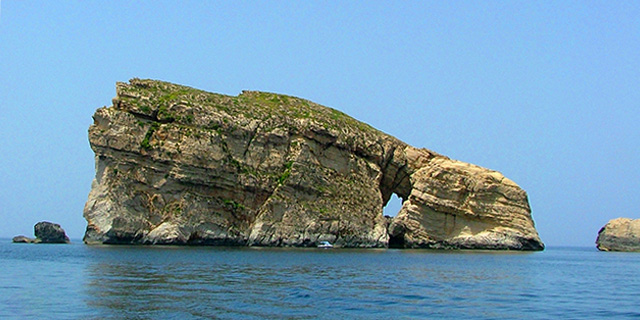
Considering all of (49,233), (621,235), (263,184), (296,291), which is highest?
(263,184)

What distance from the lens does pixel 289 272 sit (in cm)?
5156

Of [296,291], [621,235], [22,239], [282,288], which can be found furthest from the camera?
[621,235]

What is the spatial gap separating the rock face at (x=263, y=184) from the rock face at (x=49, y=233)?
2910 cm

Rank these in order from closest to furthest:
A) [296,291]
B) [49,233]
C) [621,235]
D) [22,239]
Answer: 1. [296,291]
2. [49,233]
3. [22,239]
4. [621,235]

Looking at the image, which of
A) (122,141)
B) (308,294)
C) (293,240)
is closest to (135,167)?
(122,141)

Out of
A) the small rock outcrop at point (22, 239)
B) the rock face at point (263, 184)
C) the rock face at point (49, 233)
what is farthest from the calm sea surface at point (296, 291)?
the small rock outcrop at point (22, 239)

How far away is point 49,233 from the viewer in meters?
114

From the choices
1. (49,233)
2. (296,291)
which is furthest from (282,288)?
(49,233)

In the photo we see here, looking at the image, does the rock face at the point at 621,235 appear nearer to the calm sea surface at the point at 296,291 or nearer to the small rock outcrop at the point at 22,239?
the calm sea surface at the point at 296,291

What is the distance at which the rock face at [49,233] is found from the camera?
113625mm

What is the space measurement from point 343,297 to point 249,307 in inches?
250

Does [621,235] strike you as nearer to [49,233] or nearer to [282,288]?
[49,233]

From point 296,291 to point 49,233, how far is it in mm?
85350

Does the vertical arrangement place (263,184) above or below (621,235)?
above
